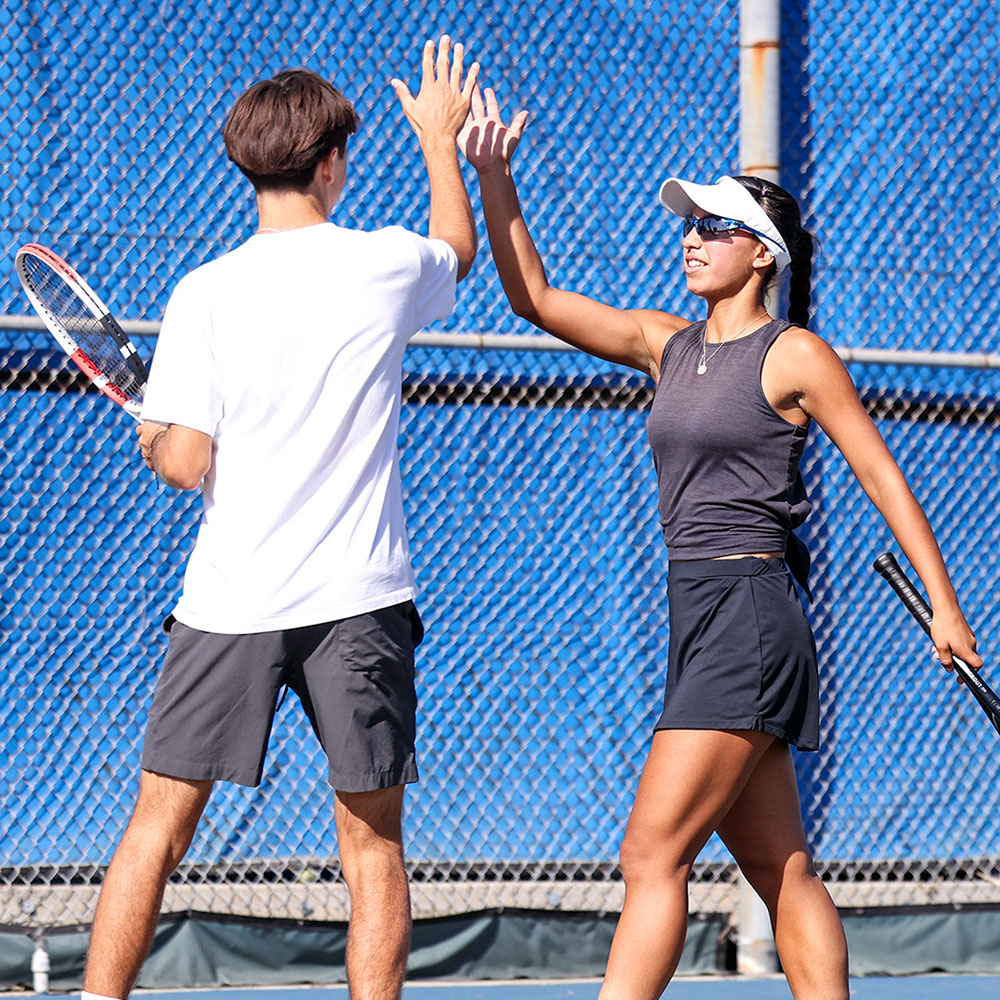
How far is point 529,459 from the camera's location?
480 centimetres

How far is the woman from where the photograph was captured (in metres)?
2.83

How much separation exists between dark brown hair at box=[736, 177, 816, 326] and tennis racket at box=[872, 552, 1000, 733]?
0.58 m

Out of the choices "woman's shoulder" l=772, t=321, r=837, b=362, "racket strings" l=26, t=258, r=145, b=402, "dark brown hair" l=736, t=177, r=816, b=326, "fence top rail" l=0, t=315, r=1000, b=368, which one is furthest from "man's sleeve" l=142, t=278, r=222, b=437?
"fence top rail" l=0, t=315, r=1000, b=368

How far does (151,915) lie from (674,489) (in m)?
1.25

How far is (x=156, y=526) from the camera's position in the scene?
455cm

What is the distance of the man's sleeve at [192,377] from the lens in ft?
8.55

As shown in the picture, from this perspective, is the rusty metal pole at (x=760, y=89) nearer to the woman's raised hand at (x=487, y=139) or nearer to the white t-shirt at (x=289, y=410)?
the woman's raised hand at (x=487, y=139)

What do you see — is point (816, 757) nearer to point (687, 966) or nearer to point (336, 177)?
point (687, 966)

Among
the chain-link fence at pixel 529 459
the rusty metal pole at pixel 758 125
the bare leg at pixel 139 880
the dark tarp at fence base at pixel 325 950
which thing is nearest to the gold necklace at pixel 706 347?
the bare leg at pixel 139 880

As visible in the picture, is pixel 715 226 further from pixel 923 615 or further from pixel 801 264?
pixel 923 615

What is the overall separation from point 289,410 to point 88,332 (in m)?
0.80

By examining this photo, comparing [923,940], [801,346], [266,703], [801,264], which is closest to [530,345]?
[801,264]

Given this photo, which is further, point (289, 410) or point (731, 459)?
point (731, 459)

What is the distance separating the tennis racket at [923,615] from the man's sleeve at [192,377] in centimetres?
138
